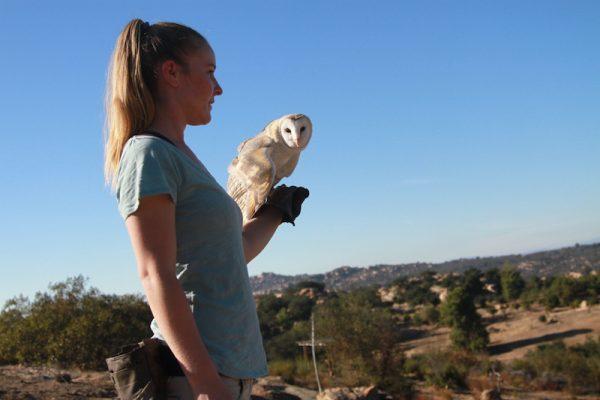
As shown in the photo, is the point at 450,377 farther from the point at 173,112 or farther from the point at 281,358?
the point at 173,112

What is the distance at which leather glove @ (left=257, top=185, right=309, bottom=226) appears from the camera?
2404mm

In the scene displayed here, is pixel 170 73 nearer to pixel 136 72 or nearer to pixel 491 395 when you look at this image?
pixel 136 72

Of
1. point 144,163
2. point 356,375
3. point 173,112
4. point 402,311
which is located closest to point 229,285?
point 144,163

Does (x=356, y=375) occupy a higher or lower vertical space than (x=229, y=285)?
lower

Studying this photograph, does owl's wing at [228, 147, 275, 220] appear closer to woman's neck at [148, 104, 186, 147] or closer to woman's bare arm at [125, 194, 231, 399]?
woman's neck at [148, 104, 186, 147]

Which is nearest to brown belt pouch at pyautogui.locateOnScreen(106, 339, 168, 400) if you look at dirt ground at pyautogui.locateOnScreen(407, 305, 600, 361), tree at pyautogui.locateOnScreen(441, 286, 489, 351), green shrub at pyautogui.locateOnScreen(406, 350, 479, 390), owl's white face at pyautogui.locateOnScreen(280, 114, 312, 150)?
owl's white face at pyautogui.locateOnScreen(280, 114, 312, 150)

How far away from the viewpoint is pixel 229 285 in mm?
1708

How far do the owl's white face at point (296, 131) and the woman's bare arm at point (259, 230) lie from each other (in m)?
0.40

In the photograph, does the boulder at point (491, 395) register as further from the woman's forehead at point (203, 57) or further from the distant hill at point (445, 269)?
the distant hill at point (445, 269)

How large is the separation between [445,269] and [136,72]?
123 m

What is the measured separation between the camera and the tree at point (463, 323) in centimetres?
3978

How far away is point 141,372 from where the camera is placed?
159cm

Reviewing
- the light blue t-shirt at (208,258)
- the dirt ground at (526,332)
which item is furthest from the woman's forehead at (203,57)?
the dirt ground at (526,332)

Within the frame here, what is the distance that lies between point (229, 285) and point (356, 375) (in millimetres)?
26695
